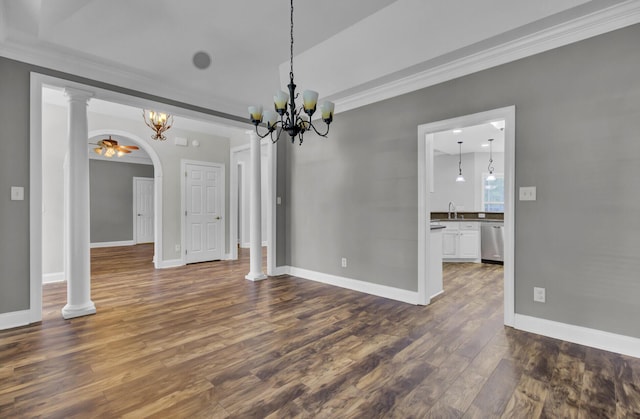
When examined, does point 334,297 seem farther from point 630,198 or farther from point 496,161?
point 496,161

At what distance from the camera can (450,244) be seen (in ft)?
20.4

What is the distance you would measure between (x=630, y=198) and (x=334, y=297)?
296cm

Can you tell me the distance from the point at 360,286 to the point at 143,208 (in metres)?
8.32

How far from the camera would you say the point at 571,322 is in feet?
8.31

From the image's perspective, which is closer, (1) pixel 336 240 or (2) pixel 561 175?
(2) pixel 561 175

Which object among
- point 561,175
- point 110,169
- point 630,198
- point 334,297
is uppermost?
point 110,169

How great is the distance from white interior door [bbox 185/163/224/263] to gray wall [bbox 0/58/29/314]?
10.4 ft

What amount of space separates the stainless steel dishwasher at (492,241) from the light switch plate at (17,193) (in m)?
7.08

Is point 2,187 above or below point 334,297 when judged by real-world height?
above

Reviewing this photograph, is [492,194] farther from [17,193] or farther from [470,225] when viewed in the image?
[17,193]

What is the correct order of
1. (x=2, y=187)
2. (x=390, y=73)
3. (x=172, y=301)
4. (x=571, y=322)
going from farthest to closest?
(x=172, y=301) → (x=390, y=73) → (x=2, y=187) → (x=571, y=322)

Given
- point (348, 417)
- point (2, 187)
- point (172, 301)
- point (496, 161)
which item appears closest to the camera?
point (348, 417)

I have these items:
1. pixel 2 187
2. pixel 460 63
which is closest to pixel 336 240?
pixel 460 63

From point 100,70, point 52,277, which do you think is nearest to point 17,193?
point 100,70
